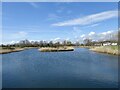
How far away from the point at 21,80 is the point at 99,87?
20.2 feet

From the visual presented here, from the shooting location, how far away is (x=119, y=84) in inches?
571

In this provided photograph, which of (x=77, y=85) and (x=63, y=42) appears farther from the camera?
(x=63, y=42)

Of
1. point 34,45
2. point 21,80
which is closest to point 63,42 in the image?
point 34,45

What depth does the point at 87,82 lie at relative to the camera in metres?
14.6

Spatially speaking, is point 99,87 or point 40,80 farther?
point 40,80

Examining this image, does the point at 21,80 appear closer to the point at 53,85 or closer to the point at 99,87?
the point at 53,85

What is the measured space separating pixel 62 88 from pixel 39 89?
1490mm

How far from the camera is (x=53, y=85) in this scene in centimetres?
1391

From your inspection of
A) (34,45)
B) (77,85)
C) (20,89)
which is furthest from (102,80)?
(34,45)

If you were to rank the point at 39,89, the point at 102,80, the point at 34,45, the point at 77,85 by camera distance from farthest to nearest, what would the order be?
the point at 34,45
the point at 102,80
the point at 77,85
the point at 39,89

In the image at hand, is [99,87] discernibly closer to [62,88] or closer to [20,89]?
[62,88]

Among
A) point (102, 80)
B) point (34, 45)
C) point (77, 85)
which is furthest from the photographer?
point (34, 45)

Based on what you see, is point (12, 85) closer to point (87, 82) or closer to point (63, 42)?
point (87, 82)

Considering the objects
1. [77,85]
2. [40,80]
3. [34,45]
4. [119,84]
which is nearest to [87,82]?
[77,85]
